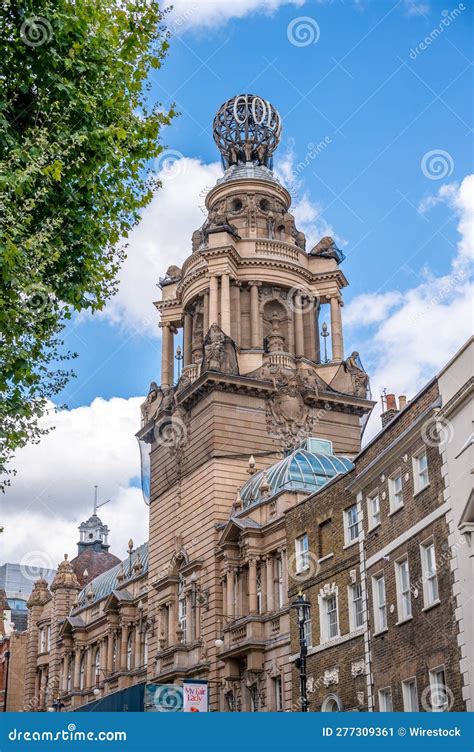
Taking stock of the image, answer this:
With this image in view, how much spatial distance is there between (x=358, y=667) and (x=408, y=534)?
5866 millimetres

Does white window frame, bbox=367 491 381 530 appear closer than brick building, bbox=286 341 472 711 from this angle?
No

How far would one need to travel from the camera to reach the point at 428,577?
29.0 metres

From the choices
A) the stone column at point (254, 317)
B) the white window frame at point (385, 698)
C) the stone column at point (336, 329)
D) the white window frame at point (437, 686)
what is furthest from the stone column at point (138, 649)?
the white window frame at point (437, 686)

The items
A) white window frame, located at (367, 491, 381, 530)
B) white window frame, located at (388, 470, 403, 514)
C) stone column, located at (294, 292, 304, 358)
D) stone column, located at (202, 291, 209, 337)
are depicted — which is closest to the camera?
white window frame, located at (388, 470, 403, 514)

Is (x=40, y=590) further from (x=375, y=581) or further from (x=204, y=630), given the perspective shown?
(x=375, y=581)

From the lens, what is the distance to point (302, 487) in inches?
1825

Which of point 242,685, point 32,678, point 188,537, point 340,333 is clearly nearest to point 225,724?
point 242,685

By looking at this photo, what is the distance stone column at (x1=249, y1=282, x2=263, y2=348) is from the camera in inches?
2366

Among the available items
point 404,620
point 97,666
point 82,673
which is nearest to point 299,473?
point 404,620

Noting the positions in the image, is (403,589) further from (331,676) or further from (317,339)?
(317,339)

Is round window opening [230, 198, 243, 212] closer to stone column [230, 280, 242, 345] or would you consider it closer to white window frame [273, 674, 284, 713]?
stone column [230, 280, 242, 345]

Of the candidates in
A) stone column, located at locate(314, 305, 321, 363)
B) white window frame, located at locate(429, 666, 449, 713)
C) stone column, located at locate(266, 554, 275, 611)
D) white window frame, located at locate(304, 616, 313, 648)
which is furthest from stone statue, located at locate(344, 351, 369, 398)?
white window frame, located at locate(429, 666, 449, 713)

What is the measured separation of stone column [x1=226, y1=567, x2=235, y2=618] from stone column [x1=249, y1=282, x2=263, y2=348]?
16098 millimetres

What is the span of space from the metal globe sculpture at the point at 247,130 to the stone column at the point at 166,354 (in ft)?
40.3
